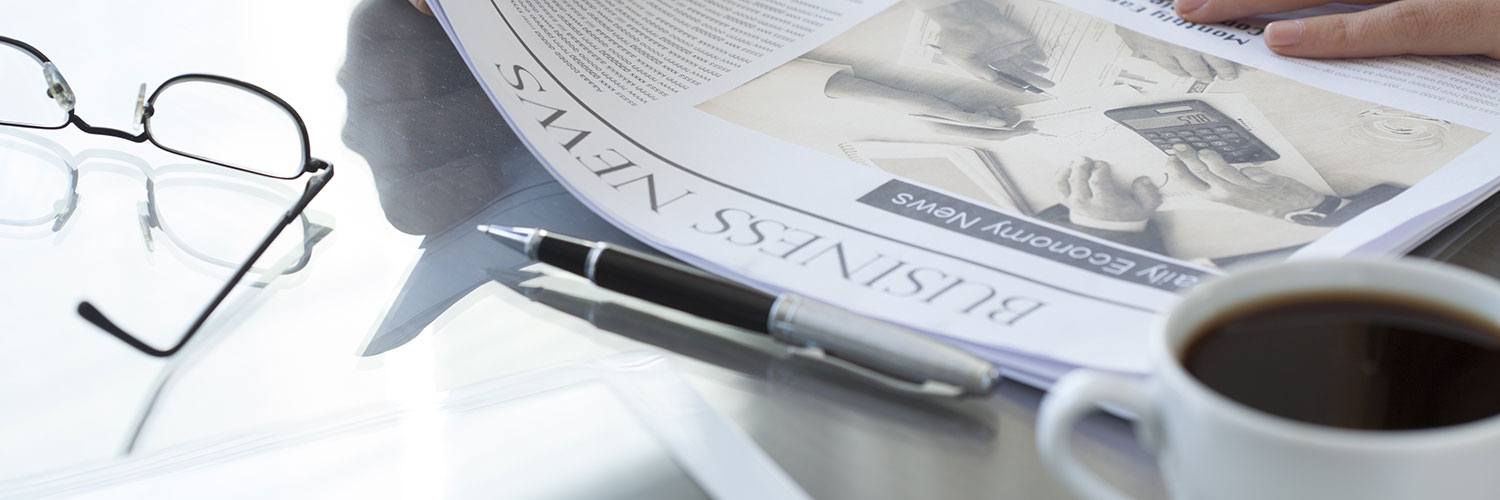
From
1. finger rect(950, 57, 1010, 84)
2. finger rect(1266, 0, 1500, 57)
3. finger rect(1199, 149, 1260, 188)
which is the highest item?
finger rect(1266, 0, 1500, 57)

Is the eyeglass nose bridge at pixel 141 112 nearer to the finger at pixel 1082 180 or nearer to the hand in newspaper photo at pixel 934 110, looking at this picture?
the hand in newspaper photo at pixel 934 110

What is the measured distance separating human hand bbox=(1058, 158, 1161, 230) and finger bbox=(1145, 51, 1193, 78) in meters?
0.11

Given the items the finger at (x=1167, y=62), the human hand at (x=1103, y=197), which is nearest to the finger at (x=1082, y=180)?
the human hand at (x=1103, y=197)

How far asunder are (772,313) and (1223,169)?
203 mm

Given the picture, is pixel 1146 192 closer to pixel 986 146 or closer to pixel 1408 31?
pixel 986 146

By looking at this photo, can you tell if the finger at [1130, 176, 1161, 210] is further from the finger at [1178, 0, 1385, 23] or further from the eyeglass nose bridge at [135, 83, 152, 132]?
the eyeglass nose bridge at [135, 83, 152, 132]

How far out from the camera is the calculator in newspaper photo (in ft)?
1.73

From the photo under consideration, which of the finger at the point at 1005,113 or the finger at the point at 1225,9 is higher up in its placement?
the finger at the point at 1225,9

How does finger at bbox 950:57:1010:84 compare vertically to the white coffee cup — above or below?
below

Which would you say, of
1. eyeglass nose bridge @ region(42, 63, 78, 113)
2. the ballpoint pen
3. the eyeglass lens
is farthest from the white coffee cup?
eyeglass nose bridge @ region(42, 63, 78, 113)

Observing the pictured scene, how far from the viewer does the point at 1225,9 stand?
2.13 ft

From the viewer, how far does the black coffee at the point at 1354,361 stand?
0.93ft

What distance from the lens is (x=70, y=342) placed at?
49 centimetres

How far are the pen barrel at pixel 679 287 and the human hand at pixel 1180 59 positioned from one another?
0.27 metres
